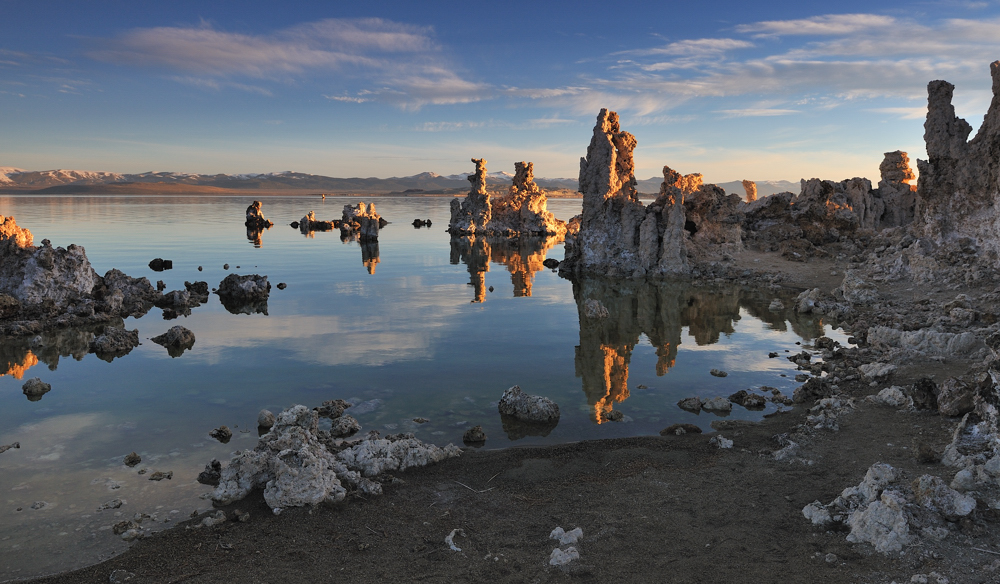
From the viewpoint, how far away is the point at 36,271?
24109 mm

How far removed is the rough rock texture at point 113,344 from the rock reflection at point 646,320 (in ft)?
49.2

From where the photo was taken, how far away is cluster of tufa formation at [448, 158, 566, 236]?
7525 cm

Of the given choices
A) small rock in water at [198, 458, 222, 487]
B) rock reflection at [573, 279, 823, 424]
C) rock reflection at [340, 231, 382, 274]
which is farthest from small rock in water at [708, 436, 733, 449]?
rock reflection at [340, 231, 382, 274]

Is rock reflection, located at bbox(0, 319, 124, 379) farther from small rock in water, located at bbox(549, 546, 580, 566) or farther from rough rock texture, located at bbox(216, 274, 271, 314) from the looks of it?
small rock in water, located at bbox(549, 546, 580, 566)

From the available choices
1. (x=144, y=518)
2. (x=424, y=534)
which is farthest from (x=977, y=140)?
(x=144, y=518)

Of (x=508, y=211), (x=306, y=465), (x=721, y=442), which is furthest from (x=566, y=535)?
(x=508, y=211)

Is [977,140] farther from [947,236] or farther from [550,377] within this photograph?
[550,377]

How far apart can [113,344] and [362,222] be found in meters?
46.7

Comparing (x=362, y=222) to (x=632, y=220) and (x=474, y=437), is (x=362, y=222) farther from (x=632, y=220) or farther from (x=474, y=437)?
(x=474, y=437)

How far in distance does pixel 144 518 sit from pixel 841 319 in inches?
932

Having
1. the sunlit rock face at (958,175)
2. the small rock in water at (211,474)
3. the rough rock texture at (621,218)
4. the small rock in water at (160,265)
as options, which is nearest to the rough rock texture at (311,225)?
the small rock in water at (160,265)

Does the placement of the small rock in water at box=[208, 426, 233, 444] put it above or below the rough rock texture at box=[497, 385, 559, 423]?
below

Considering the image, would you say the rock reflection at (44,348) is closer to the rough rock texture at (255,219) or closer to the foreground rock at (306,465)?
the foreground rock at (306,465)

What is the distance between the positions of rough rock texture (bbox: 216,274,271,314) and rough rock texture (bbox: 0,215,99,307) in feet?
19.2
